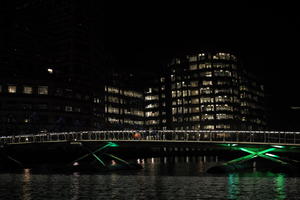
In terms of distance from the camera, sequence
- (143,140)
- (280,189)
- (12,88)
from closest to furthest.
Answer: (280,189) < (143,140) < (12,88)

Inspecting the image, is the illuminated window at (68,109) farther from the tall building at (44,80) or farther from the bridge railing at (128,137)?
the bridge railing at (128,137)

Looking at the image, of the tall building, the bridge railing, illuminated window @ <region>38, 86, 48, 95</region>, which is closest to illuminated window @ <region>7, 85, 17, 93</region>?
the tall building

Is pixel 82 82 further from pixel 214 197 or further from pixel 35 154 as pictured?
pixel 214 197

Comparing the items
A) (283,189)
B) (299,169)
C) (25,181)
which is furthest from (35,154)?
(283,189)

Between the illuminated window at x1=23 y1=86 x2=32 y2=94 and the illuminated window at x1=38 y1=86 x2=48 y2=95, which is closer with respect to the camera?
the illuminated window at x1=23 y1=86 x2=32 y2=94

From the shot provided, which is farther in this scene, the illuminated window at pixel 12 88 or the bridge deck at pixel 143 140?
the illuminated window at pixel 12 88

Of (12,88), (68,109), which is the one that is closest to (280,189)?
(12,88)

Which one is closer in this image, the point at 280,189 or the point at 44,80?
the point at 280,189

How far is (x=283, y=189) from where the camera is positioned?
58.9 m

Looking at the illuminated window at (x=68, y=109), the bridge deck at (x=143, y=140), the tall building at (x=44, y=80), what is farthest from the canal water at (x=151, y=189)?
the illuminated window at (x=68, y=109)

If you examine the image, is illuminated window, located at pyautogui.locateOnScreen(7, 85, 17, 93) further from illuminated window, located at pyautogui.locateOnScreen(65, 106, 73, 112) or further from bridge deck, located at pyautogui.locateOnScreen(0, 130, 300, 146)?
illuminated window, located at pyautogui.locateOnScreen(65, 106, 73, 112)

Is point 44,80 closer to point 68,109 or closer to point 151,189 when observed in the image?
point 68,109

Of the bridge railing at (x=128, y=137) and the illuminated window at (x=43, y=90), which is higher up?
the illuminated window at (x=43, y=90)

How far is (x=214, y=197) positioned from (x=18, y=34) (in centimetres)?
15283
